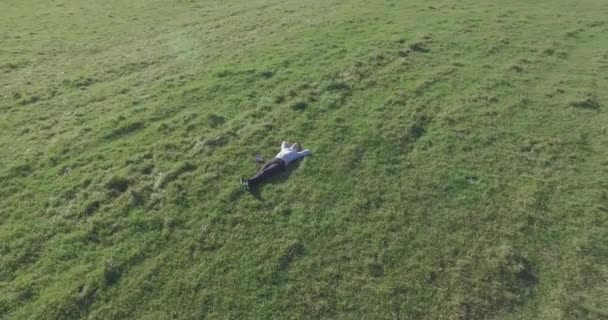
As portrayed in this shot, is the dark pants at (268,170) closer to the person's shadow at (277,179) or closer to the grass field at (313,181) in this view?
the person's shadow at (277,179)

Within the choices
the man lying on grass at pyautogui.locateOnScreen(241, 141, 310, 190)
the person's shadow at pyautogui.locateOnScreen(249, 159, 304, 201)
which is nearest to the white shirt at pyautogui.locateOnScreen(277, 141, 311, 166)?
the man lying on grass at pyautogui.locateOnScreen(241, 141, 310, 190)

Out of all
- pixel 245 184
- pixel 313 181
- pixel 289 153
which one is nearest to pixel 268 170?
pixel 245 184

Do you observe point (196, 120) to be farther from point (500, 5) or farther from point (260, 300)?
point (500, 5)

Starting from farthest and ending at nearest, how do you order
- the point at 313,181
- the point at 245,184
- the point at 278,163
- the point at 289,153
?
the point at 289,153 < the point at 278,163 < the point at 313,181 < the point at 245,184

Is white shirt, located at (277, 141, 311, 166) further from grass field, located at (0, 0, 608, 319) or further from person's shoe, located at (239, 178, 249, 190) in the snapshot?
person's shoe, located at (239, 178, 249, 190)

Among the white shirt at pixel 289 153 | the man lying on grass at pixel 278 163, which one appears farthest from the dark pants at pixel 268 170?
the white shirt at pixel 289 153

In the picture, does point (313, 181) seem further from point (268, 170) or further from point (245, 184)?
point (245, 184)
